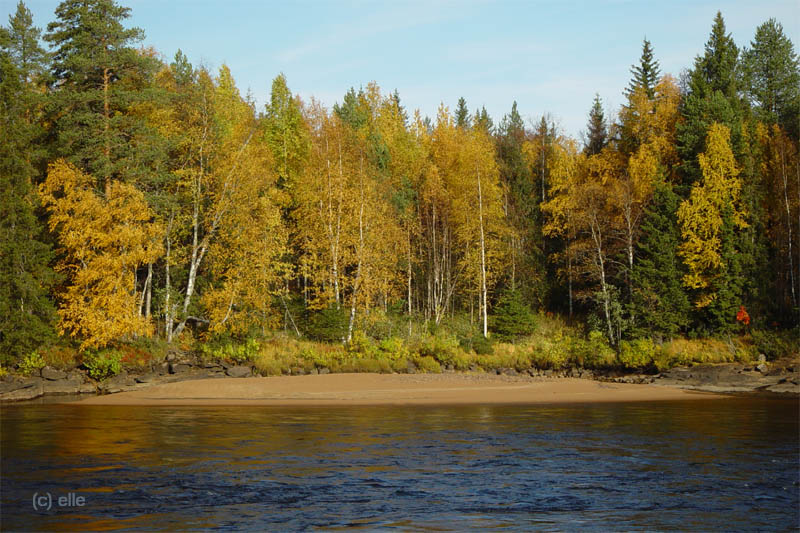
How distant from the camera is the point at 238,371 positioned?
36.4m

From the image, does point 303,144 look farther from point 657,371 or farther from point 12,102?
point 657,371

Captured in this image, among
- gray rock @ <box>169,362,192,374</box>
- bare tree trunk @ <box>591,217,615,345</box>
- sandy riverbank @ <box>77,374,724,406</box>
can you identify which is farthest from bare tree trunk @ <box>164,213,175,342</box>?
bare tree trunk @ <box>591,217,615,345</box>

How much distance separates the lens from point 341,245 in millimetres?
44000

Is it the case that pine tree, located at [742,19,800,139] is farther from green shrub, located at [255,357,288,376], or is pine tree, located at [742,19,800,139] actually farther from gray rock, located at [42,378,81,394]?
gray rock, located at [42,378,81,394]

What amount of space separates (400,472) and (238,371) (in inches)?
930

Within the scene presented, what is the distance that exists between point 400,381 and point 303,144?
99.3 feet

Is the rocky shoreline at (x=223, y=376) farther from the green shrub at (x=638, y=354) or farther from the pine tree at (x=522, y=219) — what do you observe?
the pine tree at (x=522, y=219)

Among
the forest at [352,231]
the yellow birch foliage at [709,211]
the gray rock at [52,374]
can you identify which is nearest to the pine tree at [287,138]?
the forest at [352,231]

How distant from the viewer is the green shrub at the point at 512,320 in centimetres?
4712

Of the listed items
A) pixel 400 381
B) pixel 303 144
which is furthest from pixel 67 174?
pixel 303 144

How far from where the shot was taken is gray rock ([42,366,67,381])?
112ft

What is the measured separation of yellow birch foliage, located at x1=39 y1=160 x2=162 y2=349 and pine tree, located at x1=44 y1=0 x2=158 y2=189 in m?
1.48

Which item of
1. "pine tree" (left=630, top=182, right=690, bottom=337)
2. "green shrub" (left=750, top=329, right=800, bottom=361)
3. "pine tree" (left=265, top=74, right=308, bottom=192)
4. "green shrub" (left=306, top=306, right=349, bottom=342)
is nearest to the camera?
"green shrub" (left=750, top=329, right=800, bottom=361)

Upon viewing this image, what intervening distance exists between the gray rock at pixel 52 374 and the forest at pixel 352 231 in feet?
2.16
